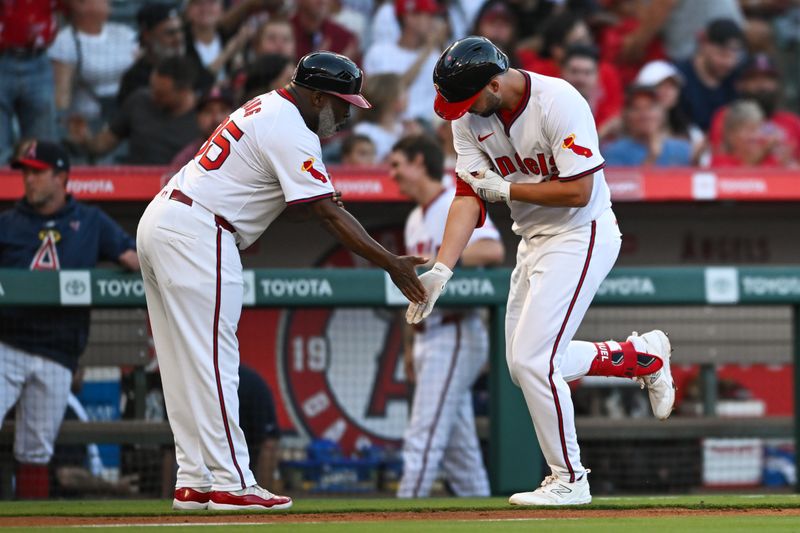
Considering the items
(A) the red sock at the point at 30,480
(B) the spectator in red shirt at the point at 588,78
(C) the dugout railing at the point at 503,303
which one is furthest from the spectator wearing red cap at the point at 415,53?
(A) the red sock at the point at 30,480

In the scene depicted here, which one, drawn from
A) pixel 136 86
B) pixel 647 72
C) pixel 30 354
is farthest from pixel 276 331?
pixel 647 72

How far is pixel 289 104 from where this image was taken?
521 centimetres

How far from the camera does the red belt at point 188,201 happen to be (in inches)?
205

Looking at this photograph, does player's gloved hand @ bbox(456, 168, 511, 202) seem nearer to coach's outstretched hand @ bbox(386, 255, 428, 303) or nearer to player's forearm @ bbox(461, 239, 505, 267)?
coach's outstretched hand @ bbox(386, 255, 428, 303)

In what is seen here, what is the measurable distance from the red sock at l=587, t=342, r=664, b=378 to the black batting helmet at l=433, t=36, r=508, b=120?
1.24m

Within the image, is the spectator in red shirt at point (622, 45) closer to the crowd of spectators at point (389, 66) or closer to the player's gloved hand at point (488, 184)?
the crowd of spectators at point (389, 66)

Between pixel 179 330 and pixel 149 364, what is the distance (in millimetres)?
2065

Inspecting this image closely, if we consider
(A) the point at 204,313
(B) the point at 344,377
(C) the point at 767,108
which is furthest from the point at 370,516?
(C) the point at 767,108

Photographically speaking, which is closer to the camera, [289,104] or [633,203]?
[289,104]

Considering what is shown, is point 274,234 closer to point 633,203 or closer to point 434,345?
point 434,345

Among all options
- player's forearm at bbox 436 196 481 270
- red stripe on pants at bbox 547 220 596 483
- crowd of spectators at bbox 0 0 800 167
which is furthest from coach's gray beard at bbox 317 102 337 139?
crowd of spectators at bbox 0 0 800 167

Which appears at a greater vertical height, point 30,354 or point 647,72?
point 647,72

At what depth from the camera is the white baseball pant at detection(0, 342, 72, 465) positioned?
6.86 metres

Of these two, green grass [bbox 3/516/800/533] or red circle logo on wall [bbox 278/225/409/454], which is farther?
red circle logo on wall [bbox 278/225/409/454]
